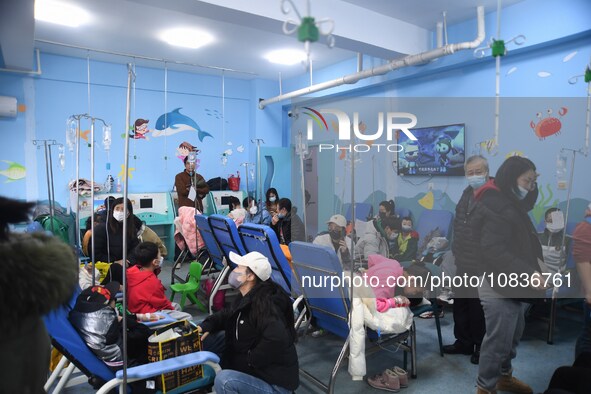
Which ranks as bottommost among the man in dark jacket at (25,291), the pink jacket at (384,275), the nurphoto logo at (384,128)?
the pink jacket at (384,275)

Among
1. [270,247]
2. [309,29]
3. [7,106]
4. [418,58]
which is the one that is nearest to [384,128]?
[418,58]

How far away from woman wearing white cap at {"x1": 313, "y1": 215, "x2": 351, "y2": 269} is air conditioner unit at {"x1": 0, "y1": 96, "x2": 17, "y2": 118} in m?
4.17

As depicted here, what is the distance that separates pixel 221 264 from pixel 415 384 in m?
2.07

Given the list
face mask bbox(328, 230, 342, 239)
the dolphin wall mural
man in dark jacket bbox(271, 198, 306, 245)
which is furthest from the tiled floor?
the dolphin wall mural

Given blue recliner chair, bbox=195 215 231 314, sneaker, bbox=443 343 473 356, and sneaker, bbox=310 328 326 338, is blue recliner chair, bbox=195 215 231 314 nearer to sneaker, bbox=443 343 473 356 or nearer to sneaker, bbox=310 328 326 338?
sneaker, bbox=310 328 326 338

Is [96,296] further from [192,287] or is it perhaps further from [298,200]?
[298,200]

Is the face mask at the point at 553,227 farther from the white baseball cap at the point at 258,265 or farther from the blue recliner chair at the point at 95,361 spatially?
the blue recliner chair at the point at 95,361

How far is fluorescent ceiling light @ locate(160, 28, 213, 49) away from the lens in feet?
15.4

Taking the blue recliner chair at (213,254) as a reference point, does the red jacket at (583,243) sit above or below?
above

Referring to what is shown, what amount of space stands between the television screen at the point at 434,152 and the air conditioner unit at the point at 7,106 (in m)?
4.82

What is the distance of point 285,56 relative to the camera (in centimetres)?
570

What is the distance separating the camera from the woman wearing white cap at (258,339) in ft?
6.11

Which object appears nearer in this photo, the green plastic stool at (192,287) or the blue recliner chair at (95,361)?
the blue recliner chair at (95,361)

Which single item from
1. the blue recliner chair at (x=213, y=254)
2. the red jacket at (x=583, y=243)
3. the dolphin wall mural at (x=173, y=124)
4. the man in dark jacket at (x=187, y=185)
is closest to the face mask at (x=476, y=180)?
the red jacket at (x=583, y=243)
